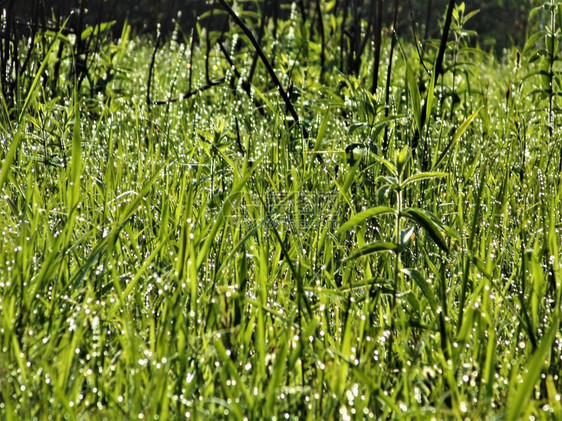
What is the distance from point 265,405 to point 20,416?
354mm

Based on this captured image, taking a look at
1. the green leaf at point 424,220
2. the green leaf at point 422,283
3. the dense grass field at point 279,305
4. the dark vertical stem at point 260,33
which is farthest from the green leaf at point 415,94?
the dark vertical stem at point 260,33

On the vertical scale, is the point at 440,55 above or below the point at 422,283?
above

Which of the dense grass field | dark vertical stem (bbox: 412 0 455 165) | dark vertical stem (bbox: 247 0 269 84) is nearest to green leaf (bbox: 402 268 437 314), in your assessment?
the dense grass field

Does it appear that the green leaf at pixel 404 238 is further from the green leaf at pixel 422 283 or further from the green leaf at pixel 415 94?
the green leaf at pixel 415 94

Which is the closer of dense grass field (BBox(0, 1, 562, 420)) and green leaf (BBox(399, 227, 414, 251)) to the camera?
dense grass field (BBox(0, 1, 562, 420))

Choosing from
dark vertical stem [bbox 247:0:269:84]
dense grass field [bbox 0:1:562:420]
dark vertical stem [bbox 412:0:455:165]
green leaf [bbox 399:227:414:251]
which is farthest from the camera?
dark vertical stem [bbox 247:0:269:84]

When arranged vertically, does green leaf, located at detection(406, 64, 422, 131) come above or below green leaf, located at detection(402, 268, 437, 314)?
above

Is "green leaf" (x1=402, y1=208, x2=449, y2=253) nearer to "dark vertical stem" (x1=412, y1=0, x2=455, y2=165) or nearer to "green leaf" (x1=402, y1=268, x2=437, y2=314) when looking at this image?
"green leaf" (x1=402, y1=268, x2=437, y2=314)

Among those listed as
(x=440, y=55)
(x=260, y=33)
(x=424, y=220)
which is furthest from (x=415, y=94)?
(x=260, y=33)

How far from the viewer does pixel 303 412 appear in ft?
3.80

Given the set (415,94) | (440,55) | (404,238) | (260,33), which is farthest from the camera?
(260,33)

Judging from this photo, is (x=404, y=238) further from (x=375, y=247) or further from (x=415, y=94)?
(x=415, y=94)

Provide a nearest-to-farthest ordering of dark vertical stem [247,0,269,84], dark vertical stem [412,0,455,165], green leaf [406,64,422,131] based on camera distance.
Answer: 1. green leaf [406,64,422,131]
2. dark vertical stem [412,0,455,165]
3. dark vertical stem [247,0,269,84]

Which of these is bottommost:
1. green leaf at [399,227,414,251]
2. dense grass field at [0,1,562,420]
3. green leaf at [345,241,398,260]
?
dense grass field at [0,1,562,420]
